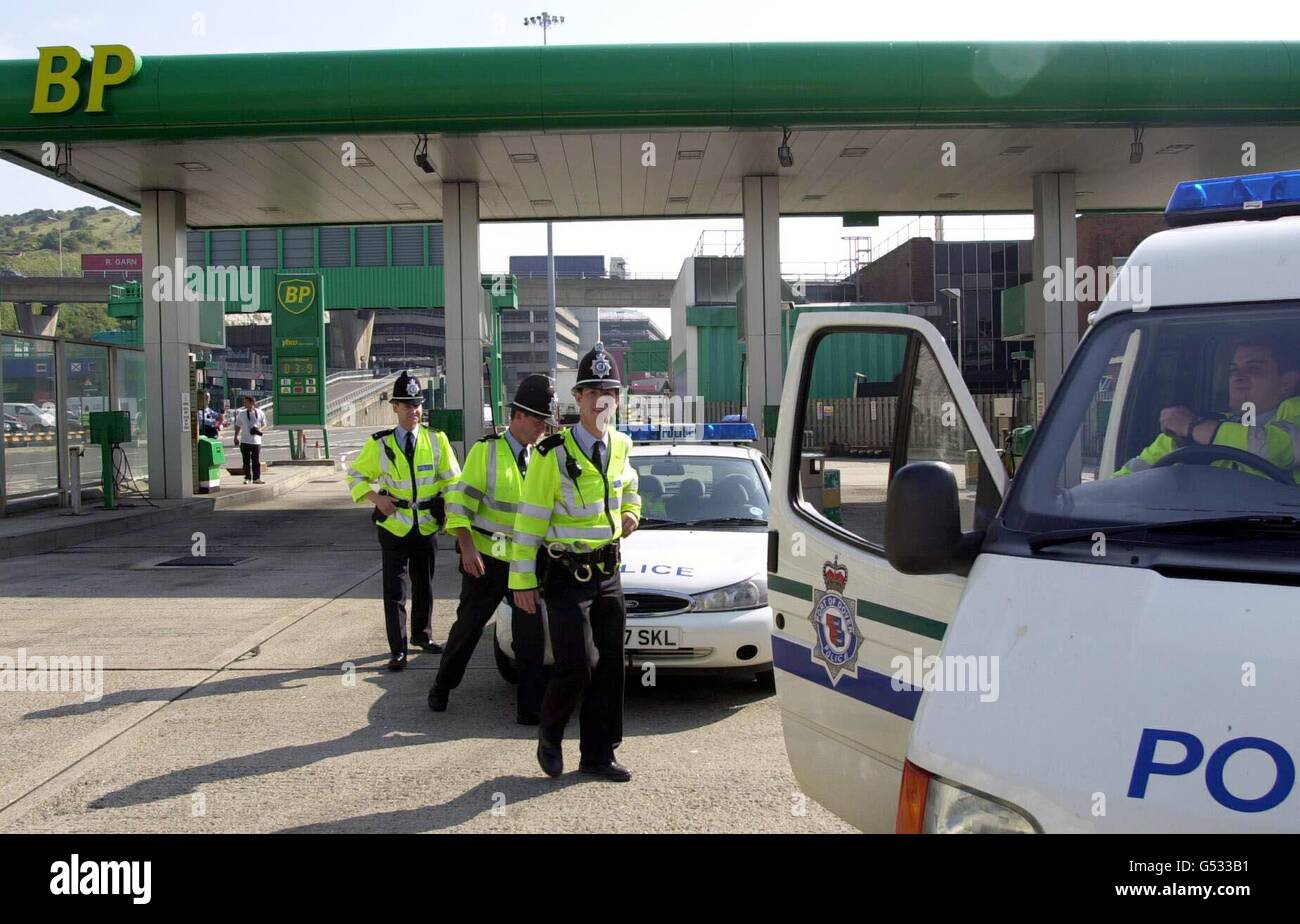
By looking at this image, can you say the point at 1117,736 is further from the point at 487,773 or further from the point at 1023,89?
the point at 1023,89

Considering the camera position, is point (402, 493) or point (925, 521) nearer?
point (925, 521)

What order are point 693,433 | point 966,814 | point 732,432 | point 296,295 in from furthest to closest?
point 296,295
point 732,432
point 693,433
point 966,814

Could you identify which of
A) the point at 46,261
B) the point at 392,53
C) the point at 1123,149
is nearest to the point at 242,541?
the point at 392,53

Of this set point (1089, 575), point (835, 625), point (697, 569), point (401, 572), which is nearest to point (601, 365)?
point (697, 569)

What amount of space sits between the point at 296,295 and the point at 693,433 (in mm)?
17211

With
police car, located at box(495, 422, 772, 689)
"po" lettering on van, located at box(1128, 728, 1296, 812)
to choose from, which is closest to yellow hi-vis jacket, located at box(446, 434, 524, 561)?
police car, located at box(495, 422, 772, 689)

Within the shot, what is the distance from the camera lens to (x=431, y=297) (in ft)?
171

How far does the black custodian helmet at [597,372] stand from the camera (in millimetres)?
5551

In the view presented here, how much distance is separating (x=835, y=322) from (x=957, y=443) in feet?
1.84

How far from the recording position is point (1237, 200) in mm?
3121

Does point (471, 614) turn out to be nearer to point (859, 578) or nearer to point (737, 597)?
point (737, 597)

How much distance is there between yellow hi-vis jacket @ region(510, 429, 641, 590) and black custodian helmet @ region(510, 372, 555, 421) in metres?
0.70

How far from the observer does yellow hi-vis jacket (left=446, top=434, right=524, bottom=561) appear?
6465mm

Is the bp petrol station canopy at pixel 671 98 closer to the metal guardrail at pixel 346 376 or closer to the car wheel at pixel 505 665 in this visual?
the car wheel at pixel 505 665
